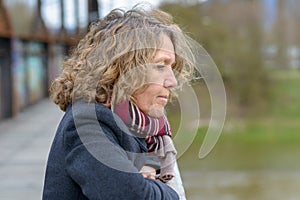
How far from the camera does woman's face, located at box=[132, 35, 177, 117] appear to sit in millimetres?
1086

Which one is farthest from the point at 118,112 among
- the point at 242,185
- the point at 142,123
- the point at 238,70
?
the point at 238,70

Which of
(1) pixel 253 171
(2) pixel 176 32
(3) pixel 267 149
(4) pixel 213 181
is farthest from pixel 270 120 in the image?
(2) pixel 176 32

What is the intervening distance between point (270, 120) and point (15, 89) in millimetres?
9333

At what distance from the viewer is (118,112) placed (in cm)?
105

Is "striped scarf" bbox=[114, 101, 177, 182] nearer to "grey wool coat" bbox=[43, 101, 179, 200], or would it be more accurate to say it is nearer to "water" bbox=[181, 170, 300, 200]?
"grey wool coat" bbox=[43, 101, 179, 200]

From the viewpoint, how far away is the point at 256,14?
19828 millimetres

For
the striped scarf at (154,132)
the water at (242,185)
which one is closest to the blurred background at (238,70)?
the water at (242,185)

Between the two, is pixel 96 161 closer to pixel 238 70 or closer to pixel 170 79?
pixel 170 79

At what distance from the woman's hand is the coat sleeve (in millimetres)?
55

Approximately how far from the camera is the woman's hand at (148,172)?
107 centimetres

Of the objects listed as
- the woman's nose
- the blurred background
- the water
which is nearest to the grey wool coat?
the woman's nose

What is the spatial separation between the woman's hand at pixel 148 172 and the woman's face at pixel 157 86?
0.10 metres

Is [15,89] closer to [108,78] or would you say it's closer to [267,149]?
A: [267,149]

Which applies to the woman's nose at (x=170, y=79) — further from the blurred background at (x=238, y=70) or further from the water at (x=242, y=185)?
the blurred background at (x=238, y=70)
